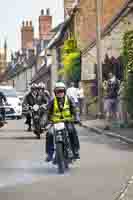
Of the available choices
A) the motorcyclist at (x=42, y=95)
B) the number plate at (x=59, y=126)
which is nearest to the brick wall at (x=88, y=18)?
the motorcyclist at (x=42, y=95)

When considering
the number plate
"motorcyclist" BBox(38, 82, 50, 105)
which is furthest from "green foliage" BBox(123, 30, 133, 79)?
the number plate

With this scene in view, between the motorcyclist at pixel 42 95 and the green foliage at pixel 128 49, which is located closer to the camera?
the motorcyclist at pixel 42 95

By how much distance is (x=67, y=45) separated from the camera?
5125 cm

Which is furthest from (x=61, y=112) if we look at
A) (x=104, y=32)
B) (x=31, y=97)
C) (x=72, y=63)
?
(x=72, y=63)

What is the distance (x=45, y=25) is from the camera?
279 ft

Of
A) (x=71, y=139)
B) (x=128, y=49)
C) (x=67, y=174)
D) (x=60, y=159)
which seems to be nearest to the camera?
(x=67, y=174)

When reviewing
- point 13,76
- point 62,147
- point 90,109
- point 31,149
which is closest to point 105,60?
point 90,109

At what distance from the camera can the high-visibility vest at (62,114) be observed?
12.9 meters

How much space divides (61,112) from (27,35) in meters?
84.9

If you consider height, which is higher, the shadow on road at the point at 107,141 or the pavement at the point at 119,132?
the pavement at the point at 119,132

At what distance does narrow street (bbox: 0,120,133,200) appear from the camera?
10125 millimetres

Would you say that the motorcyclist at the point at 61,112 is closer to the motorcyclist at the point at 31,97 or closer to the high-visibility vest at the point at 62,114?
the high-visibility vest at the point at 62,114

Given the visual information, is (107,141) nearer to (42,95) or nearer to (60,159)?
(42,95)

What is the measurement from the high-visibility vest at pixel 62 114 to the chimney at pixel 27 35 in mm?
80139
